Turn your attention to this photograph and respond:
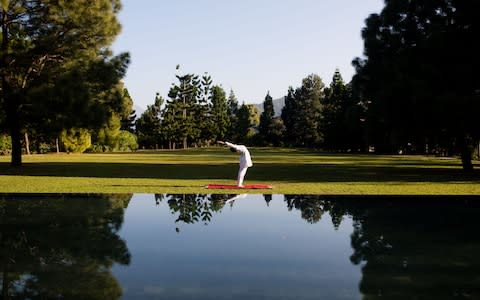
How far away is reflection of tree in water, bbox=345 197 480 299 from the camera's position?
4965 millimetres

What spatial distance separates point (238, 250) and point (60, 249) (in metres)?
2.54

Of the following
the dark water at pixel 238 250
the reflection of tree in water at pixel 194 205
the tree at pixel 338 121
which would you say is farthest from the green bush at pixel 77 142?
the dark water at pixel 238 250

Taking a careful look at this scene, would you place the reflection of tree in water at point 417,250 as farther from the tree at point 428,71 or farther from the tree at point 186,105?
the tree at point 186,105

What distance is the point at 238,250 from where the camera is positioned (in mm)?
6863

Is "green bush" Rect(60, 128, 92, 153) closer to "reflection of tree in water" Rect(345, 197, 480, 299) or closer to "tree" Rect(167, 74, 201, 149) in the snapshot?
"tree" Rect(167, 74, 201, 149)

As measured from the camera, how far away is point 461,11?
21.7 metres

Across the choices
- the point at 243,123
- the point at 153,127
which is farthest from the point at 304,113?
the point at 153,127

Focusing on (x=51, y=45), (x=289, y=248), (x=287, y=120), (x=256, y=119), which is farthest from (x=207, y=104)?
(x=289, y=248)

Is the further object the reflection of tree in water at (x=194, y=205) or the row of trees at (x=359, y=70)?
the row of trees at (x=359, y=70)

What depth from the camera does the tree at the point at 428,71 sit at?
20797 millimetres

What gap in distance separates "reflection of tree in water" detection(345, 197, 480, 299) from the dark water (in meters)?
0.02

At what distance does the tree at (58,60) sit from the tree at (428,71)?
14.6 meters

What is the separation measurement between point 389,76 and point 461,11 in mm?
4499

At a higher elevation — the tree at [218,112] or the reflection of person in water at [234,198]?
the tree at [218,112]
